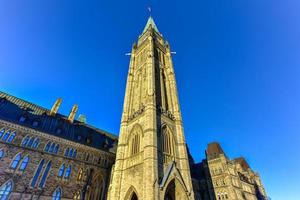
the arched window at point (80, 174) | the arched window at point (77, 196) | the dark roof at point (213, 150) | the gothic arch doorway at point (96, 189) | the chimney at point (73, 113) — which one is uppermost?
the chimney at point (73, 113)

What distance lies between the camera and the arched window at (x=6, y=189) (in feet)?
65.0

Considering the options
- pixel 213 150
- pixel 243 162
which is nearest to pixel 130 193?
pixel 213 150

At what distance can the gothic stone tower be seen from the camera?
57.1 ft

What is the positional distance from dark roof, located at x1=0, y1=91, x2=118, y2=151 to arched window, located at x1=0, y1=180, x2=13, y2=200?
A: 7692 millimetres

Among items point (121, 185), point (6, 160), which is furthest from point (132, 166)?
point (6, 160)

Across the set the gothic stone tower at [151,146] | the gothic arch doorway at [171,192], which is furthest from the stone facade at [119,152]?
the gothic arch doorway at [171,192]

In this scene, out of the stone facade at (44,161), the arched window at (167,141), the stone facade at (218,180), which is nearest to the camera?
the arched window at (167,141)

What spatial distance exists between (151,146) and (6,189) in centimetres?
1876

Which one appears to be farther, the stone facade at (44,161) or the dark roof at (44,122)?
the dark roof at (44,122)

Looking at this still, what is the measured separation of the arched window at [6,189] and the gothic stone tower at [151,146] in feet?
40.4

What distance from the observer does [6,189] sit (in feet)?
66.6

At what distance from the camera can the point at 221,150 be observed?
41.4 m

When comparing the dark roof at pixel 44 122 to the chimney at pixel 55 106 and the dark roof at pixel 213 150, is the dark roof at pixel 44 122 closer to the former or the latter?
the chimney at pixel 55 106

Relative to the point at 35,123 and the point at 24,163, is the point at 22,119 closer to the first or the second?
the point at 35,123
